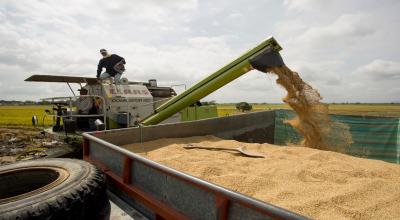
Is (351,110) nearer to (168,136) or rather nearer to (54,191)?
(168,136)

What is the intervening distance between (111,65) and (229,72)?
349 cm

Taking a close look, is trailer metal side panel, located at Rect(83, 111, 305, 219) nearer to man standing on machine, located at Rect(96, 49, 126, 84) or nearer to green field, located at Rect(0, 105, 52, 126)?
man standing on machine, located at Rect(96, 49, 126, 84)

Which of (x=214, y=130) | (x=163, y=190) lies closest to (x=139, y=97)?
(x=214, y=130)

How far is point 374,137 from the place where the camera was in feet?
19.3

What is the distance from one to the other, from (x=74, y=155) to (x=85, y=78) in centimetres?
197

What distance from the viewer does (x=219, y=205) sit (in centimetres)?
155

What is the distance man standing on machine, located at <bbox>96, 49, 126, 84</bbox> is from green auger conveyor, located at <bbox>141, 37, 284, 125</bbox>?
2.12 meters

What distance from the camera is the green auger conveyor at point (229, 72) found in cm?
475

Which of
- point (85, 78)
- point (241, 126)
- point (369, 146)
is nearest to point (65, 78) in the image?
point (85, 78)

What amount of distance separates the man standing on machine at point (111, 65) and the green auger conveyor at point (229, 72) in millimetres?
2124

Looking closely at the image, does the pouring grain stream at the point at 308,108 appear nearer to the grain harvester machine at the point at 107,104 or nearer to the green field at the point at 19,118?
the grain harvester machine at the point at 107,104

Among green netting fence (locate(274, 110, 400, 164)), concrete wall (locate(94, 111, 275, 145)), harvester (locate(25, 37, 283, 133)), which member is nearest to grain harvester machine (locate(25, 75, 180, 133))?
harvester (locate(25, 37, 283, 133))

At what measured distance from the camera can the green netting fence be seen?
5.59 m

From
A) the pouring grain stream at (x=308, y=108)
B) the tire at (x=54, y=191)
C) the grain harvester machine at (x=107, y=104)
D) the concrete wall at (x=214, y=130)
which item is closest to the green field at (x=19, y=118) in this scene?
the grain harvester machine at (x=107, y=104)
